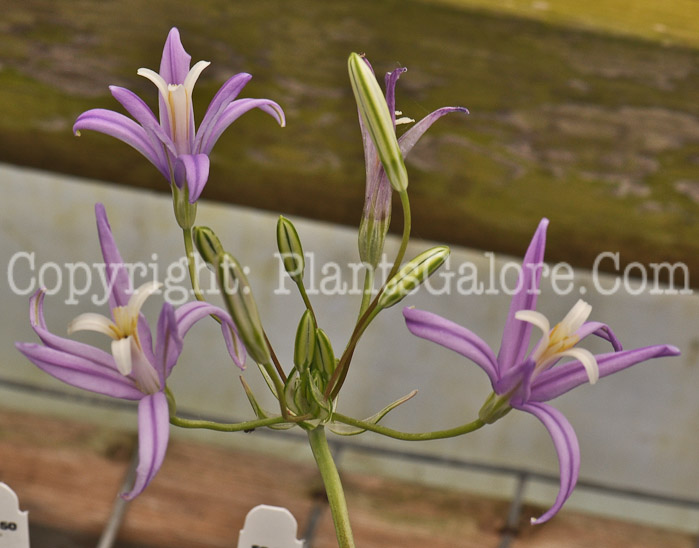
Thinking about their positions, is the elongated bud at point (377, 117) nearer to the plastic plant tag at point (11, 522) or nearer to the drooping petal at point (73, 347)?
the drooping petal at point (73, 347)

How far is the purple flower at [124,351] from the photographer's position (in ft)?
1.02

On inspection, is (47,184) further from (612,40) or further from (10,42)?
A: (612,40)

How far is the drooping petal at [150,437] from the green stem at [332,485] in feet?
0.19

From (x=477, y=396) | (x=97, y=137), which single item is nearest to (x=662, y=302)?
(x=477, y=396)

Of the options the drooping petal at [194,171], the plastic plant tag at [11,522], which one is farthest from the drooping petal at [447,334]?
the plastic plant tag at [11,522]

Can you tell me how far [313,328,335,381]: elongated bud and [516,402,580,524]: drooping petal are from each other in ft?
0.26

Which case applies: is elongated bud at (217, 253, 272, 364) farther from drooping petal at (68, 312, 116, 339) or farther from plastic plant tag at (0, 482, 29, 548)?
plastic plant tag at (0, 482, 29, 548)

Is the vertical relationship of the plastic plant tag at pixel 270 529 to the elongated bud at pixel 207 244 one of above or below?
below

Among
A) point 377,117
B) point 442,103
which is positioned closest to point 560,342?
point 377,117

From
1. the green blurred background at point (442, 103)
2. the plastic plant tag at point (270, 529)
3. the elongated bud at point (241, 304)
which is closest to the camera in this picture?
the elongated bud at point (241, 304)

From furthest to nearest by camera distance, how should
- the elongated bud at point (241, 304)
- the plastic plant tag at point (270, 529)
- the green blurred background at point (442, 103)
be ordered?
the green blurred background at point (442, 103) < the plastic plant tag at point (270, 529) < the elongated bud at point (241, 304)

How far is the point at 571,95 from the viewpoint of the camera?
2.47 ft

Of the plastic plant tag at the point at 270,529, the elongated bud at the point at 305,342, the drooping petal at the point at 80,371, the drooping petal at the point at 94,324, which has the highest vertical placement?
the elongated bud at the point at 305,342

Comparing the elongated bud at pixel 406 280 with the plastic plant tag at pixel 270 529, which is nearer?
the elongated bud at pixel 406 280
